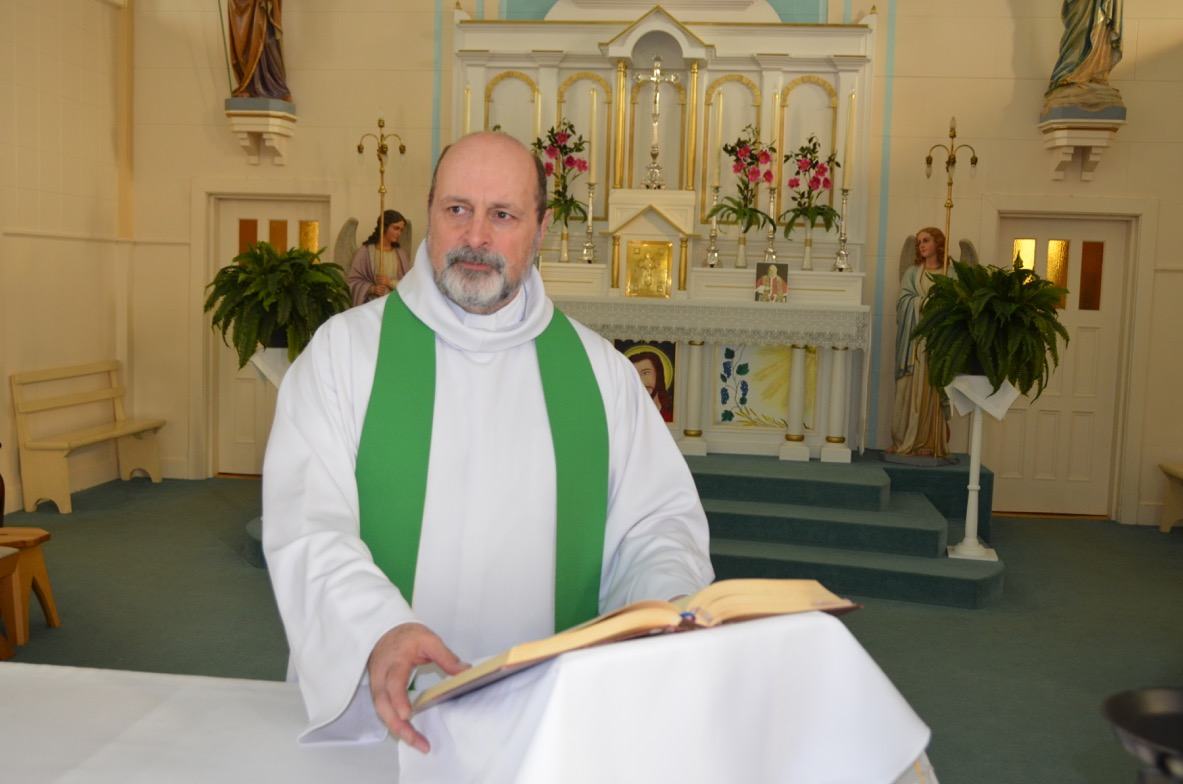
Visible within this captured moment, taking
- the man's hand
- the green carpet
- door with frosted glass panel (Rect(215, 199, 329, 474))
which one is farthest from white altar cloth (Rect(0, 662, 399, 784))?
door with frosted glass panel (Rect(215, 199, 329, 474))

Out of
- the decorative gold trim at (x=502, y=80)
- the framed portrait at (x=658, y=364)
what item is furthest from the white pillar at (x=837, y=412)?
the decorative gold trim at (x=502, y=80)

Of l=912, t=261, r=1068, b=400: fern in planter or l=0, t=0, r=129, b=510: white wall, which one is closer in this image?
l=912, t=261, r=1068, b=400: fern in planter

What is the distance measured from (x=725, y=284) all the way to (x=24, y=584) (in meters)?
4.82

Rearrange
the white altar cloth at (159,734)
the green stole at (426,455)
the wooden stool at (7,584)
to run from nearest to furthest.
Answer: the white altar cloth at (159,734)
the green stole at (426,455)
the wooden stool at (7,584)

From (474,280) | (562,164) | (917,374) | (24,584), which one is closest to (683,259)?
(562,164)

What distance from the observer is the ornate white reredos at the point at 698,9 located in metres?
8.89

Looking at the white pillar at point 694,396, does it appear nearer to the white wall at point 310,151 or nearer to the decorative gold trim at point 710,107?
the decorative gold trim at point 710,107

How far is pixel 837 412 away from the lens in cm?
806

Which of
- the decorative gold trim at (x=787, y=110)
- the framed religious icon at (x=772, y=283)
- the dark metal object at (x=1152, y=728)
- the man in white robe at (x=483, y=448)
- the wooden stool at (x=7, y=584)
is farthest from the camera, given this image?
the decorative gold trim at (x=787, y=110)

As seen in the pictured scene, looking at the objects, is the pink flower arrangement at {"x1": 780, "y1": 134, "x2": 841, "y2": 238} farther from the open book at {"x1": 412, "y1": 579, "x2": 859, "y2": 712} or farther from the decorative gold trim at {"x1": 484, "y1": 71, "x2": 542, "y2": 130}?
the open book at {"x1": 412, "y1": 579, "x2": 859, "y2": 712}

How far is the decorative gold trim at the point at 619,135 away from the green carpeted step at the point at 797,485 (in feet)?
8.03

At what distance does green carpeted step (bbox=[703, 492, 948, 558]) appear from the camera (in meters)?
6.84

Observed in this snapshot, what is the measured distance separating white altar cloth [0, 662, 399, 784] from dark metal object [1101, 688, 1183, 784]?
951 millimetres

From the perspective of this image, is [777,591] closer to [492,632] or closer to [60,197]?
[492,632]
